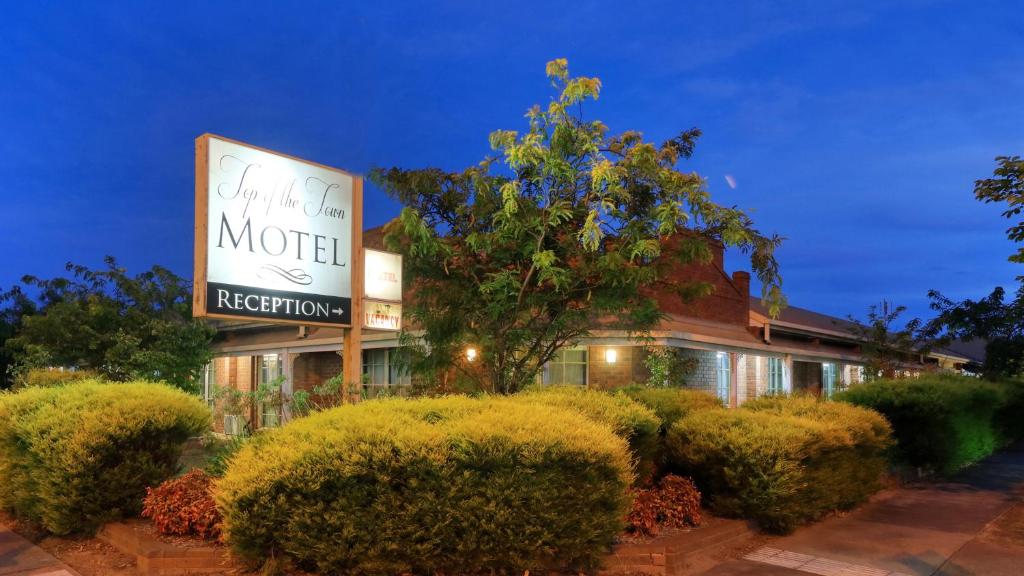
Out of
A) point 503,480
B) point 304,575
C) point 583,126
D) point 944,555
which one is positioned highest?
point 583,126

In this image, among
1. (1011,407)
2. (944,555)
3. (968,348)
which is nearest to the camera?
(944,555)

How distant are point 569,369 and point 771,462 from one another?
9.72 metres

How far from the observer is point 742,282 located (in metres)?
22.6

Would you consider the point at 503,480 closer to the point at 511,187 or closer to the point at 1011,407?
the point at 511,187

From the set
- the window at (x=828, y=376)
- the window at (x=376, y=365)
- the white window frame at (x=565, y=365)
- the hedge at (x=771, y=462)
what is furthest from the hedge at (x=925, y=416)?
the window at (x=828, y=376)

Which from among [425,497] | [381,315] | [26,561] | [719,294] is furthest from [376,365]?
[425,497]

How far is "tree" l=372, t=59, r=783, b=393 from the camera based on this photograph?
8352 millimetres

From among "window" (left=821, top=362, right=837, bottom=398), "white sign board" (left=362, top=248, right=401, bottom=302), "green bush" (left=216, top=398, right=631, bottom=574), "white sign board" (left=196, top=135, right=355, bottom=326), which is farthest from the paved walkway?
"window" (left=821, top=362, right=837, bottom=398)

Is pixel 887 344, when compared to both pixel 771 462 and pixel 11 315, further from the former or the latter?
pixel 11 315

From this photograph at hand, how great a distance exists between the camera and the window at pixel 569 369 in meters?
16.8

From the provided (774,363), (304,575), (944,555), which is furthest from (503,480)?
(774,363)

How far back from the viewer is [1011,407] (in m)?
A: 18.3

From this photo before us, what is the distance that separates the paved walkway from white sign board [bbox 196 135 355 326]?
2324 millimetres

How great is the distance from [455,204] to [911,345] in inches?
703
